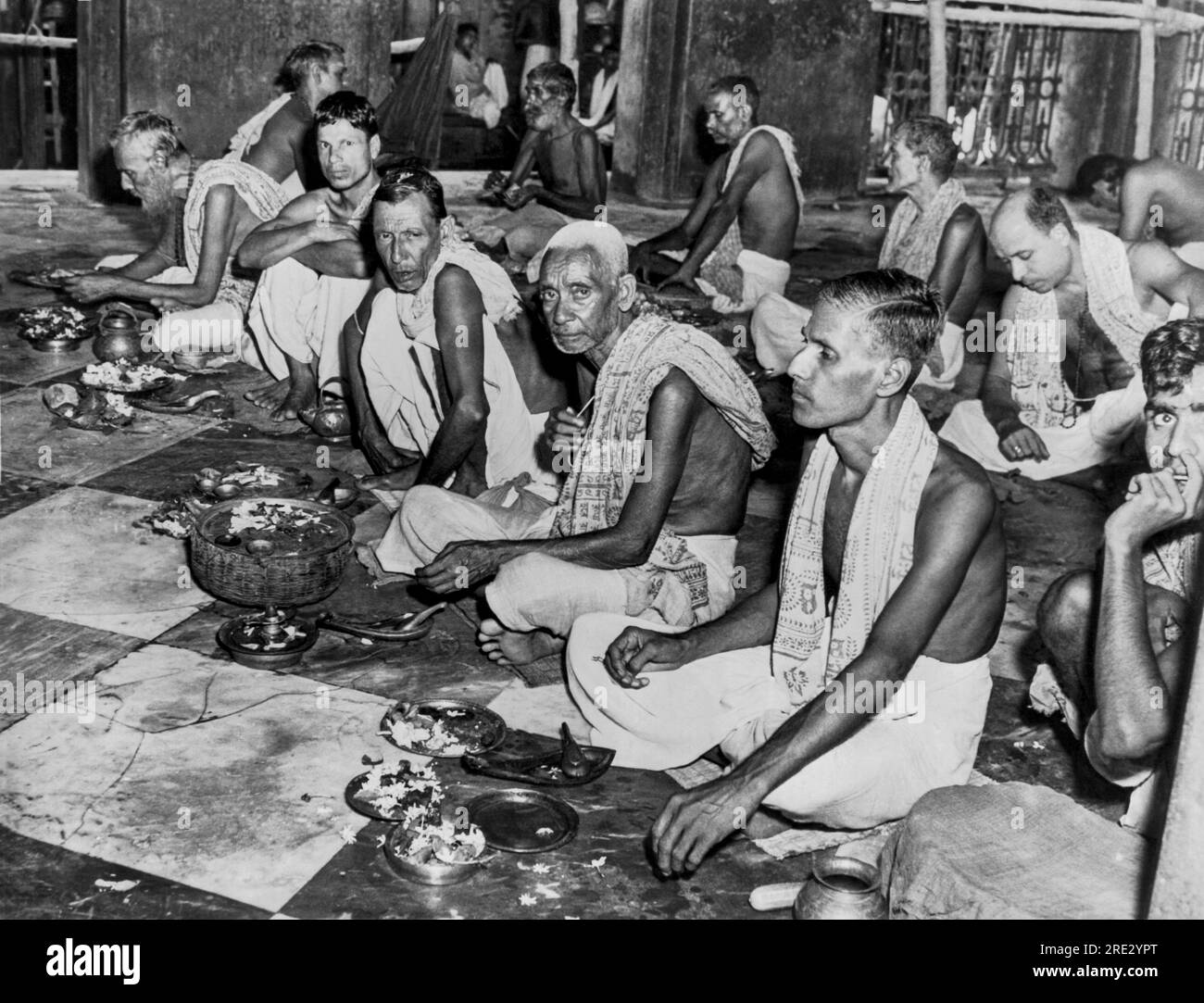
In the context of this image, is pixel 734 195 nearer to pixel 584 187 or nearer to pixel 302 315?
pixel 584 187

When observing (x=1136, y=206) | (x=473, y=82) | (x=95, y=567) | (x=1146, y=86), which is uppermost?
(x=1146, y=86)

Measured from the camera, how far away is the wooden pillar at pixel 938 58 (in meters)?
14.2

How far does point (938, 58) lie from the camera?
1431 cm

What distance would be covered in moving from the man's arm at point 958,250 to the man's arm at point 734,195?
1.74m

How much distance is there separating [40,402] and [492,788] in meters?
4.14

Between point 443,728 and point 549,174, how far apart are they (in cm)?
671

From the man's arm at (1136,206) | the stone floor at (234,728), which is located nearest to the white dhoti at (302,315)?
the stone floor at (234,728)

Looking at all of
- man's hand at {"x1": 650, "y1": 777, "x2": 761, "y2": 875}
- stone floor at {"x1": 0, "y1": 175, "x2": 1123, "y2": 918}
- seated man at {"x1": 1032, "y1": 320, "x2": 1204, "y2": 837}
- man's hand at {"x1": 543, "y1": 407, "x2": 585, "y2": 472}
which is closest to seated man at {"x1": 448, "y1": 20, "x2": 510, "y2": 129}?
stone floor at {"x1": 0, "y1": 175, "x2": 1123, "y2": 918}

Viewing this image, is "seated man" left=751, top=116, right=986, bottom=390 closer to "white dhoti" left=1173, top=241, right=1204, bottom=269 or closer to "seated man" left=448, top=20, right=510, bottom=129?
"white dhoti" left=1173, top=241, right=1204, bottom=269

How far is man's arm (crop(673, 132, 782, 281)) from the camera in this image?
9242 mm

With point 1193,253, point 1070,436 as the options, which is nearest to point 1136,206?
point 1193,253

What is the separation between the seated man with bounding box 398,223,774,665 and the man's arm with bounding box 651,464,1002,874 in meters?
1.07
